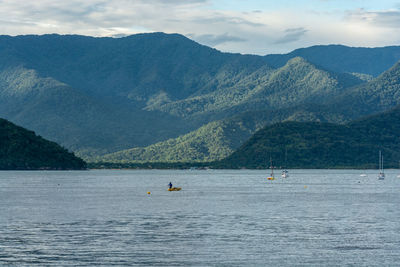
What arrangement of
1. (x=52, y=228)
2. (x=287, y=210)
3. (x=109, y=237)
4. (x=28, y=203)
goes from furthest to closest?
1. (x=28, y=203)
2. (x=287, y=210)
3. (x=52, y=228)
4. (x=109, y=237)

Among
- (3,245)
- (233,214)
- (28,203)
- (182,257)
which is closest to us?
(182,257)

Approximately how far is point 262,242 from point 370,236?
14.0 metres

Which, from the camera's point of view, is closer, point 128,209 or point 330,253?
point 330,253

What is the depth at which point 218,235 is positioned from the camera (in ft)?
263

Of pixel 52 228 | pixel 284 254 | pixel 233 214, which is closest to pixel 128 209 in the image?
pixel 233 214

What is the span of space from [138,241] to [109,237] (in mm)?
4788

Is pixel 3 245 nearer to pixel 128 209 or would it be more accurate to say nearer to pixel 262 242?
pixel 262 242

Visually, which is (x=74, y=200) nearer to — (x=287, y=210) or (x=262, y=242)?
(x=287, y=210)

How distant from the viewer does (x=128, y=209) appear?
396 ft

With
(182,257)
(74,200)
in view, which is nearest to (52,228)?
(182,257)

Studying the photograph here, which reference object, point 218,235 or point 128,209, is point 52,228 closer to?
point 218,235

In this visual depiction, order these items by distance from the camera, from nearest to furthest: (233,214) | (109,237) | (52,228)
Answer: (109,237)
(52,228)
(233,214)

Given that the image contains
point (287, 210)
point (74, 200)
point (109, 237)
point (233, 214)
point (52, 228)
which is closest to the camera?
point (109, 237)

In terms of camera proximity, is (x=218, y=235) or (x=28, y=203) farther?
(x=28, y=203)
